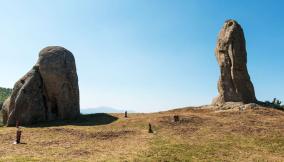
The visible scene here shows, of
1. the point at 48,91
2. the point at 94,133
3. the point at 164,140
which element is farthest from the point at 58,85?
the point at 164,140

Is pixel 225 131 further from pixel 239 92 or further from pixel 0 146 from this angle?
pixel 0 146

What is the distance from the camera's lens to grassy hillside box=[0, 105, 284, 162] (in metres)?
27.8

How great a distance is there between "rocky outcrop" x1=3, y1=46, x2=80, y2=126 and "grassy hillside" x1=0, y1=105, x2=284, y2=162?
361cm

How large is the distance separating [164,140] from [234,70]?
83.6 feet

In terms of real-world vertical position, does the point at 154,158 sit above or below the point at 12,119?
below

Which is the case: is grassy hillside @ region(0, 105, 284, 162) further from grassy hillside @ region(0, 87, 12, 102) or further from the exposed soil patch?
grassy hillside @ region(0, 87, 12, 102)

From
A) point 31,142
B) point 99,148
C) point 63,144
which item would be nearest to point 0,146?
point 31,142

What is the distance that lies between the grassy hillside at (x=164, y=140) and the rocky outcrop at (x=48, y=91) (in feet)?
11.8

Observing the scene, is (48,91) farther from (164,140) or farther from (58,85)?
(164,140)

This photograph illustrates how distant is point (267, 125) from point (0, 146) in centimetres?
2773

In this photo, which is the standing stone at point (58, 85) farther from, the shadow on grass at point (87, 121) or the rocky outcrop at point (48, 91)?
the shadow on grass at point (87, 121)

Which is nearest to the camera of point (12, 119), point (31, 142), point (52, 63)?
point (31, 142)

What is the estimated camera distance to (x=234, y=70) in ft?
180

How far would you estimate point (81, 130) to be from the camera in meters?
39.1
